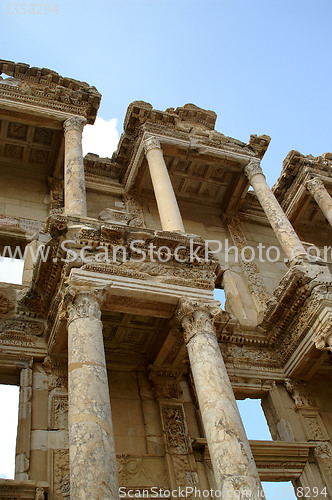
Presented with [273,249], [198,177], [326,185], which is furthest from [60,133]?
[326,185]

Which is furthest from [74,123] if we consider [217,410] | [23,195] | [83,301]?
[217,410]

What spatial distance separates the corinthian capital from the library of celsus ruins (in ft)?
0.13

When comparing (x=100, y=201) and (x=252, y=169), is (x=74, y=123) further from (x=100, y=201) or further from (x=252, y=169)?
(x=252, y=169)

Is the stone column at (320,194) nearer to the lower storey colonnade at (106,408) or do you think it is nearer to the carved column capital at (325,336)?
the carved column capital at (325,336)

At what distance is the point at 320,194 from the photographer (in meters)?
16.0

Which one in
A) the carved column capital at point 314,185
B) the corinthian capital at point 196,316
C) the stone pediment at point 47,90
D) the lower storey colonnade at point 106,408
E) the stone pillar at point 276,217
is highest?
the stone pediment at point 47,90

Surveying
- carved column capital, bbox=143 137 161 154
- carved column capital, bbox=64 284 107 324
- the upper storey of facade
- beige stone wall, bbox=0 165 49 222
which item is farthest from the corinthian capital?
carved column capital, bbox=143 137 161 154

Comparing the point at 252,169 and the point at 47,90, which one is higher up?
the point at 47,90

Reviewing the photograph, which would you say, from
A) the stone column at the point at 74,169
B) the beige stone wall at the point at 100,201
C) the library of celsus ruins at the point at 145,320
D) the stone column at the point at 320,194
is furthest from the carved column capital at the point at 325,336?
the beige stone wall at the point at 100,201

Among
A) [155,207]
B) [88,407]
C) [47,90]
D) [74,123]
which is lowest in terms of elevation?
[88,407]

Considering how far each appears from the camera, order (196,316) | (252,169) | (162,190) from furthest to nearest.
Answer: (252,169) → (162,190) → (196,316)

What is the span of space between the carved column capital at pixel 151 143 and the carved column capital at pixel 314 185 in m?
5.23

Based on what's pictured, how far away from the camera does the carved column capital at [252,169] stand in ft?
51.4

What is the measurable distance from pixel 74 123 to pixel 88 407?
8.66 metres
